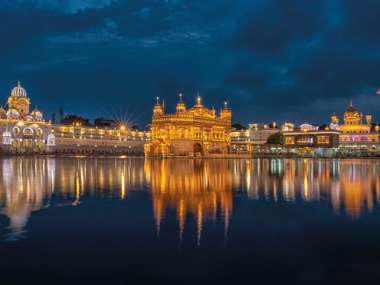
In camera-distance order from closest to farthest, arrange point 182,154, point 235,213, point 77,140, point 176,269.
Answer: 1. point 176,269
2. point 235,213
3. point 182,154
4. point 77,140

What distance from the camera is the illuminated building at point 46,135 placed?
348 ft

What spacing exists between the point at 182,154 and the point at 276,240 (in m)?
75.3

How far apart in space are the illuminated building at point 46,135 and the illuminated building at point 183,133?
30.8m

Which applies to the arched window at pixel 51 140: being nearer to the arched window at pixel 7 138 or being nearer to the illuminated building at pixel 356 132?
the arched window at pixel 7 138

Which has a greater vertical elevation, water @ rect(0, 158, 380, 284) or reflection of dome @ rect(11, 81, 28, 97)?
reflection of dome @ rect(11, 81, 28, 97)

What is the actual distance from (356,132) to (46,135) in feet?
298

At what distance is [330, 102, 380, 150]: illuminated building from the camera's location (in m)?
127

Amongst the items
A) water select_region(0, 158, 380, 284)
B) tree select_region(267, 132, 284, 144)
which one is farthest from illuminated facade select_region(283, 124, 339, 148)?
A: water select_region(0, 158, 380, 284)

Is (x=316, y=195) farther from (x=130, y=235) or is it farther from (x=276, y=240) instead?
(x=130, y=235)

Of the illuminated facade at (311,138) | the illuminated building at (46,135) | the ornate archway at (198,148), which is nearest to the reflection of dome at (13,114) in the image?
the illuminated building at (46,135)

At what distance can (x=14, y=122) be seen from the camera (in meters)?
107

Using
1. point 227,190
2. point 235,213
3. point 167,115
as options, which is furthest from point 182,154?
point 235,213

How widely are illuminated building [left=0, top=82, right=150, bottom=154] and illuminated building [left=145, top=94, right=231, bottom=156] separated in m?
30.8

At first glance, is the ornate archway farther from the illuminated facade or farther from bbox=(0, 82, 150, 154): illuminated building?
the illuminated facade
